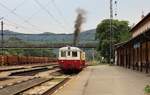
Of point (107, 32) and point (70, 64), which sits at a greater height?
point (107, 32)

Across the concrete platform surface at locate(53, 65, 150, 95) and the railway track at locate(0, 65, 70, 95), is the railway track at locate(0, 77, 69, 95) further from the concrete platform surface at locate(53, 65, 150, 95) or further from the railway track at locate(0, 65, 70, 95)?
the concrete platform surface at locate(53, 65, 150, 95)

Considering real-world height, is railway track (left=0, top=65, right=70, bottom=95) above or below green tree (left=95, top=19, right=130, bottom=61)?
below

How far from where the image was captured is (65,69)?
→ 45188 mm

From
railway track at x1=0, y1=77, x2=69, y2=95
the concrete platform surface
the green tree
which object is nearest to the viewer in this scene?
the concrete platform surface

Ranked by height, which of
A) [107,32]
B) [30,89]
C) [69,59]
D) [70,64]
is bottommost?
[30,89]

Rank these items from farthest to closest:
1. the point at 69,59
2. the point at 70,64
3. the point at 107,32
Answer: the point at 107,32 → the point at 69,59 → the point at 70,64

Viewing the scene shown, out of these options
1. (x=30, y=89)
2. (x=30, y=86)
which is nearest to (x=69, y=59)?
(x=30, y=86)

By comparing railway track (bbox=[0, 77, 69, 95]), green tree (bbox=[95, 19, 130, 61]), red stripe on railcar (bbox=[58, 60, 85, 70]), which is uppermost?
green tree (bbox=[95, 19, 130, 61])

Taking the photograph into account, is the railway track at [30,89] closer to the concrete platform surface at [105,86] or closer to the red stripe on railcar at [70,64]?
the concrete platform surface at [105,86]

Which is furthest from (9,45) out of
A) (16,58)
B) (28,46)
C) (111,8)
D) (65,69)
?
(65,69)

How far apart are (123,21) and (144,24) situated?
61.4m

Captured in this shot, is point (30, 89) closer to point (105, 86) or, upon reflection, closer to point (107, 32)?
point (105, 86)

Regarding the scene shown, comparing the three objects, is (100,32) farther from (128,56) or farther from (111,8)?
(128,56)


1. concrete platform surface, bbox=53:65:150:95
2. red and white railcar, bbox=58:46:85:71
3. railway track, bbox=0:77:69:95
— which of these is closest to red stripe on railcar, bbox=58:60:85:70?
red and white railcar, bbox=58:46:85:71
